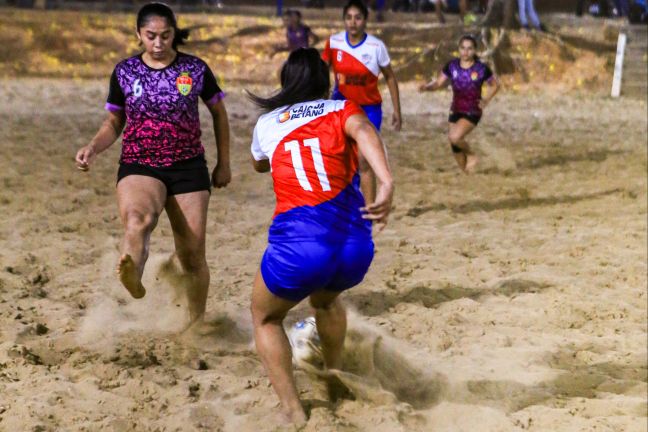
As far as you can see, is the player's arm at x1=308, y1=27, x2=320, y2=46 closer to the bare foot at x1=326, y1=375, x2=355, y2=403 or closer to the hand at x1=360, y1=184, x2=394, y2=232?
the bare foot at x1=326, y1=375, x2=355, y2=403

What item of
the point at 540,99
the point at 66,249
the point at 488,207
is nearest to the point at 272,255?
the point at 66,249

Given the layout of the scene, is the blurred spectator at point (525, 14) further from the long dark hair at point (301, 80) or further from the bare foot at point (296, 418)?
the bare foot at point (296, 418)

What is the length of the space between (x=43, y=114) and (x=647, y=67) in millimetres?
13138

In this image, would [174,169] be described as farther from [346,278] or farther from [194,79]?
[346,278]

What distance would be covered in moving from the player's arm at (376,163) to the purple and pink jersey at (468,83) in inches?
239

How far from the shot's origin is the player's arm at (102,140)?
459cm

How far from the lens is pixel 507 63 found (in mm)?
19562

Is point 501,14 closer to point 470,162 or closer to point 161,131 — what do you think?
point 470,162

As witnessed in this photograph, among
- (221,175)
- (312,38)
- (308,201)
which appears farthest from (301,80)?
(312,38)

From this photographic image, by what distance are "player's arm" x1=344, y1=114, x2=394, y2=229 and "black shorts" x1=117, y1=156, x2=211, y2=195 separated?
55.7 inches

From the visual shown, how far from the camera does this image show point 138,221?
4.48m

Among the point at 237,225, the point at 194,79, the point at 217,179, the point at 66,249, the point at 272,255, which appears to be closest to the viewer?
the point at 272,255

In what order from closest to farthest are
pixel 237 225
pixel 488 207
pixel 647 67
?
pixel 237 225 → pixel 488 207 → pixel 647 67

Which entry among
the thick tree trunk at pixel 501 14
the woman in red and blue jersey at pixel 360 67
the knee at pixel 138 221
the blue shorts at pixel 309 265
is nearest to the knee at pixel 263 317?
the blue shorts at pixel 309 265
